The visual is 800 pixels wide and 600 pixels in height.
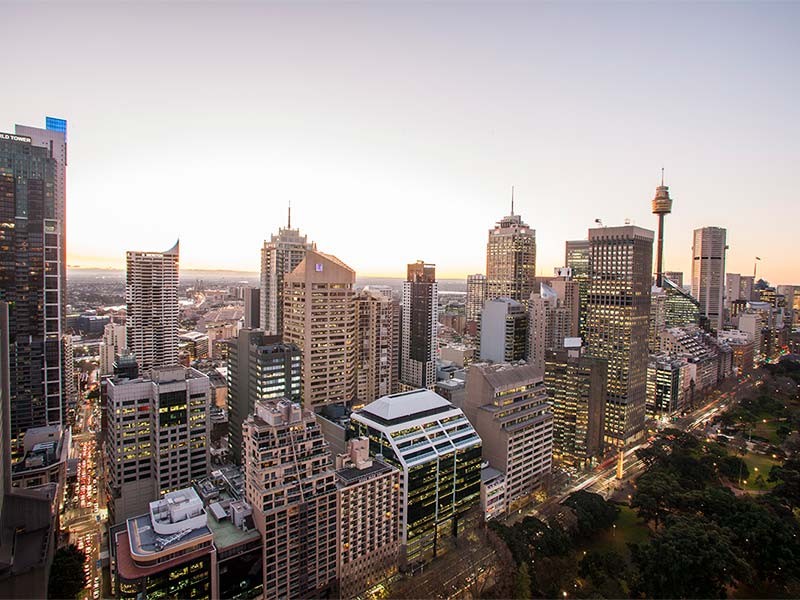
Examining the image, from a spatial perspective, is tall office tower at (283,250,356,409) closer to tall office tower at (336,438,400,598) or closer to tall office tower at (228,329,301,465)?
tall office tower at (228,329,301,465)

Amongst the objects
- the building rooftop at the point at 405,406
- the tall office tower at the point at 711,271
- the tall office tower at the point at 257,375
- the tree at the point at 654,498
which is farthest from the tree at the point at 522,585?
the tall office tower at the point at 711,271

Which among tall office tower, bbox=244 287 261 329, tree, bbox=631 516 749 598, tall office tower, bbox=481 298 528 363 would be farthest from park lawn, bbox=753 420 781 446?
tall office tower, bbox=244 287 261 329

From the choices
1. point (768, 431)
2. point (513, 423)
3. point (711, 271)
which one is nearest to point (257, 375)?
point (513, 423)

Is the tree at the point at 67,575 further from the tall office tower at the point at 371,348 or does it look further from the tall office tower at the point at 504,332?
the tall office tower at the point at 504,332

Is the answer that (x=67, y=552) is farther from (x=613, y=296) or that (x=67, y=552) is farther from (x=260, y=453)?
(x=613, y=296)

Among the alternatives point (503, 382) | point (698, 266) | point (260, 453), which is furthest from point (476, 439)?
point (698, 266)
